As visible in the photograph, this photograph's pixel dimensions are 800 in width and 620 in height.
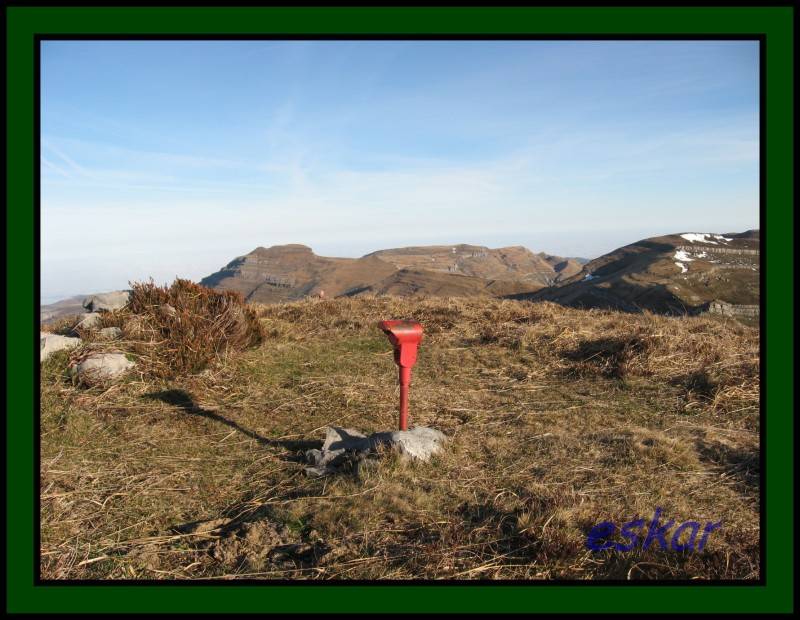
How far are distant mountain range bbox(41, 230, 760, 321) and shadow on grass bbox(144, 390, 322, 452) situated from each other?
8.27m

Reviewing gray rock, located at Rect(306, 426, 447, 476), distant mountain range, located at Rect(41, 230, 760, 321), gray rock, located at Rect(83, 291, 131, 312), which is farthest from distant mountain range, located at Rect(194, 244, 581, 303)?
gray rock, located at Rect(306, 426, 447, 476)

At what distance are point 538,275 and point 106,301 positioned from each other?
102 meters

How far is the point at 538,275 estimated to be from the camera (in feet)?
346

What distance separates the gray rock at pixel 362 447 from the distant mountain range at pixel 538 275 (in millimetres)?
8058

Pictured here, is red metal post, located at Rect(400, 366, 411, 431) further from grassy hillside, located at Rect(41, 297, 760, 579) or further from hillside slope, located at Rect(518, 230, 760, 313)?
hillside slope, located at Rect(518, 230, 760, 313)

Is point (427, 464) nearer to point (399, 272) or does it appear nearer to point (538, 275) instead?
point (399, 272)

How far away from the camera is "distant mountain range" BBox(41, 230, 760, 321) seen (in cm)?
3478

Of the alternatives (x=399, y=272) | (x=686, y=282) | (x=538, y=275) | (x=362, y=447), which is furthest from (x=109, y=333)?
(x=538, y=275)

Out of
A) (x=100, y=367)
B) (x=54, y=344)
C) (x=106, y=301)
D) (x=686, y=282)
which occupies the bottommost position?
(x=100, y=367)

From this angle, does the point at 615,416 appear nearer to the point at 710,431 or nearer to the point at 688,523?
the point at 710,431

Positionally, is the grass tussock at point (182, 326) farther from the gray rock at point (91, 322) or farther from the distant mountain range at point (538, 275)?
the distant mountain range at point (538, 275)

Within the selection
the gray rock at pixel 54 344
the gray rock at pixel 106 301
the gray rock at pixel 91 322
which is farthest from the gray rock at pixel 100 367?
the gray rock at pixel 106 301

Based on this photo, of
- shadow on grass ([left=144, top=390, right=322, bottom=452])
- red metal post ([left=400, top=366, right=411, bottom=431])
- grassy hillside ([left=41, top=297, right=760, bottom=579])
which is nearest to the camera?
grassy hillside ([left=41, top=297, right=760, bottom=579])

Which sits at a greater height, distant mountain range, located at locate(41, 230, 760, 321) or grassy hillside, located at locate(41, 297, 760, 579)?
distant mountain range, located at locate(41, 230, 760, 321)
